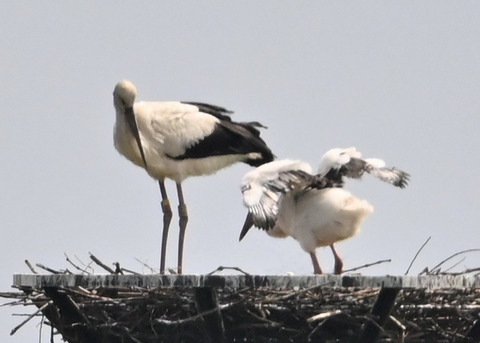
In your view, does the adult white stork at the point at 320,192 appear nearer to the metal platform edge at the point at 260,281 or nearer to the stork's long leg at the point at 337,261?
the stork's long leg at the point at 337,261

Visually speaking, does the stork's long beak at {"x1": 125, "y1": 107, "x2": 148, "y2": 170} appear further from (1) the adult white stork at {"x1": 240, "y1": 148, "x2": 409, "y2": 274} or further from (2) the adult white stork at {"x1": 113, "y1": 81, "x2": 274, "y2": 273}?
(1) the adult white stork at {"x1": 240, "y1": 148, "x2": 409, "y2": 274}

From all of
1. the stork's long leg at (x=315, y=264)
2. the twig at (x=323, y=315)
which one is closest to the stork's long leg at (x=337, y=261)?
the stork's long leg at (x=315, y=264)

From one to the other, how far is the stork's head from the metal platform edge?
339 cm

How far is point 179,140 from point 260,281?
383cm

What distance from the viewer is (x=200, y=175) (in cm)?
1198

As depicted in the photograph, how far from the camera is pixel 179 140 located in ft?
38.4

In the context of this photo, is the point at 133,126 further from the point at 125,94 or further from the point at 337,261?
the point at 337,261

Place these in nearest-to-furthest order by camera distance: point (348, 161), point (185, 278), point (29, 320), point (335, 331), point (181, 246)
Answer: point (185, 278) → point (335, 331) → point (29, 320) → point (348, 161) → point (181, 246)

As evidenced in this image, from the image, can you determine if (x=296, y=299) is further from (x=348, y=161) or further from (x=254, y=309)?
(x=348, y=161)

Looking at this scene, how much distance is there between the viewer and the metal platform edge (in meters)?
7.85

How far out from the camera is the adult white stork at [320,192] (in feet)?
32.7

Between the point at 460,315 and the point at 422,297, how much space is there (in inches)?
9.0

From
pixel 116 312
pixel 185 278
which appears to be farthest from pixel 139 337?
pixel 185 278

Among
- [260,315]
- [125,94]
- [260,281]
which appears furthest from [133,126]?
[260,281]
